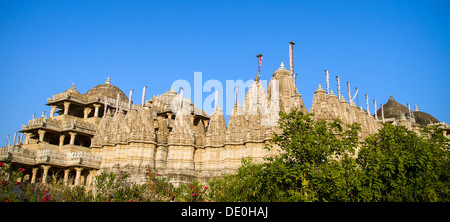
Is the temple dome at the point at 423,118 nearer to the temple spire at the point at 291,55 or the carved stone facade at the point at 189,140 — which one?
the carved stone facade at the point at 189,140

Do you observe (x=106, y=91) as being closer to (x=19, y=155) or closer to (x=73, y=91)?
(x=73, y=91)

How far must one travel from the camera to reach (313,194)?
17406 mm

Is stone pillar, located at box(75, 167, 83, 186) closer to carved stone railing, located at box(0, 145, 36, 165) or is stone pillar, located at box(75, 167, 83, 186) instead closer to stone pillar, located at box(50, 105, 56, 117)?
carved stone railing, located at box(0, 145, 36, 165)

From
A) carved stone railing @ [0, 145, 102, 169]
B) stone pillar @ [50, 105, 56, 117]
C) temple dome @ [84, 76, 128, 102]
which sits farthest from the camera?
temple dome @ [84, 76, 128, 102]

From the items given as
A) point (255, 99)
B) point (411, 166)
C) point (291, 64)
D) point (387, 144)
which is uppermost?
point (291, 64)

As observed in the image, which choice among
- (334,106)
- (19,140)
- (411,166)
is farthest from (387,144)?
(19,140)

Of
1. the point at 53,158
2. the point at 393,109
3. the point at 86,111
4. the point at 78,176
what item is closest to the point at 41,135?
the point at 86,111

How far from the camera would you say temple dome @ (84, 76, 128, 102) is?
61469mm

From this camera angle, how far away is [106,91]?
6212 centimetres

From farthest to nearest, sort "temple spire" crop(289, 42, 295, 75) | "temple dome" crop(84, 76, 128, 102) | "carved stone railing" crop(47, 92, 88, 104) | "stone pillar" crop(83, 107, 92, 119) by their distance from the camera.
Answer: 1. "temple dome" crop(84, 76, 128, 102)
2. "stone pillar" crop(83, 107, 92, 119)
3. "carved stone railing" crop(47, 92, 88, 104)
4. "temple spire" crop(289, 42, 295, 75)

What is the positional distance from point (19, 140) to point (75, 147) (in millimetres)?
23159

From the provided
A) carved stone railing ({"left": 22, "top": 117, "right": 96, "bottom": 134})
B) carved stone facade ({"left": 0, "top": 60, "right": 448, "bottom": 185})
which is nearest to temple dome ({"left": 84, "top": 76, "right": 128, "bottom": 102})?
carved stone railing ({"left": 22, "top": 117, "right": 96, "bottom": 134})
